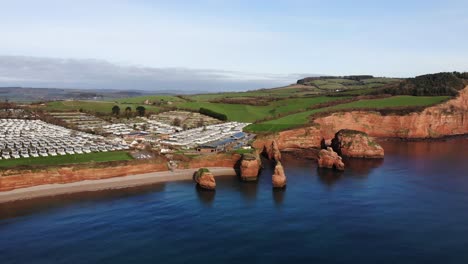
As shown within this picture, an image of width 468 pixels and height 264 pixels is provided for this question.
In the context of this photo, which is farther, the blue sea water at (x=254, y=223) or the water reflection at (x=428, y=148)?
the water reflection at (x=428, y=148)

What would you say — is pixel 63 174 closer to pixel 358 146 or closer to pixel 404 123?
pixel 358 146

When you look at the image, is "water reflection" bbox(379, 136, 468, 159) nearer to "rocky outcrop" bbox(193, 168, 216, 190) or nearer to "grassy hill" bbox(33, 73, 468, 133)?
"grassy hill" bbox(33, 73, 468, 133)

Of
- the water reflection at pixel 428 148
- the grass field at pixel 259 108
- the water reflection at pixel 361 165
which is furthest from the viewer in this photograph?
the grass field at pixel 259 108

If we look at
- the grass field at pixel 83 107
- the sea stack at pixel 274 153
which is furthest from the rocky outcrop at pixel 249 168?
the grass field at pixel 83 107

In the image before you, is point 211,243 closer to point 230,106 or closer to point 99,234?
point 99,234

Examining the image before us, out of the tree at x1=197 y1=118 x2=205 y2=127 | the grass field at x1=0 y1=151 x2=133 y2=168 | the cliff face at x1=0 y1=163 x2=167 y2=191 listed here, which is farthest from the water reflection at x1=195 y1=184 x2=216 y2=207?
the tree at x1=197 y1=118 x2=205 y2=127

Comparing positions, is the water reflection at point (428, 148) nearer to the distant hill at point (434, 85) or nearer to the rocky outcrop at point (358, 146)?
the rocky outcrop at point (358, 146)
